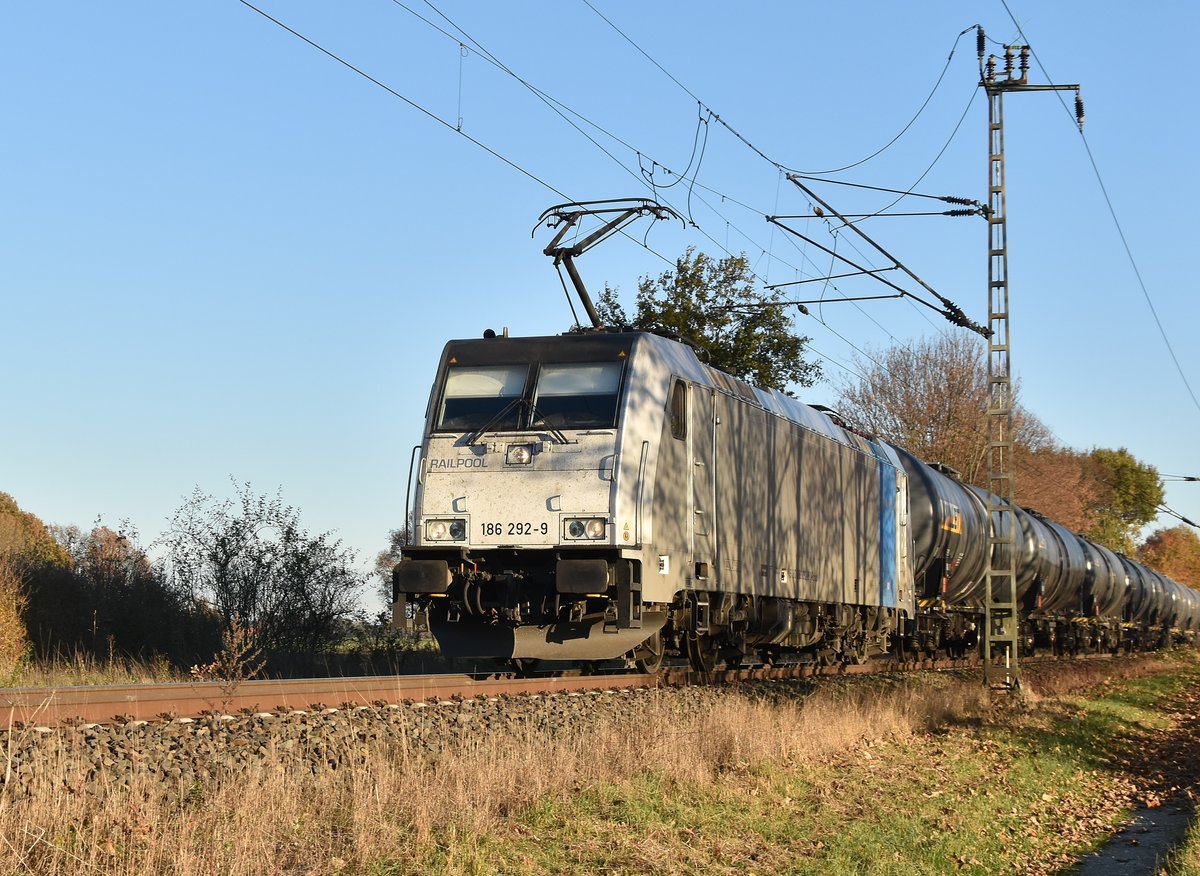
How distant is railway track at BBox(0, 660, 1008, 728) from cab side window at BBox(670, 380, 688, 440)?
294 centimetres

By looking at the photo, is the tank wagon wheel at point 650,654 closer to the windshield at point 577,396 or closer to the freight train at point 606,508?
the freight train at point 606,508

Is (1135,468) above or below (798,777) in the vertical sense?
above

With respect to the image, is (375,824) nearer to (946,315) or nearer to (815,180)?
(815,180)

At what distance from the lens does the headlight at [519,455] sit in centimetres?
1392

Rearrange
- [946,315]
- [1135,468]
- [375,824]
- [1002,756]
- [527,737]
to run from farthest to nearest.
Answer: [1135,468] < [946,315] < [1002,756] < [527,737] < [375,824]

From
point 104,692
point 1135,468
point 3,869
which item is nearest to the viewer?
point 3,869

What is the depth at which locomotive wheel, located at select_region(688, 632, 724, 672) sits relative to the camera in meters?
16.9

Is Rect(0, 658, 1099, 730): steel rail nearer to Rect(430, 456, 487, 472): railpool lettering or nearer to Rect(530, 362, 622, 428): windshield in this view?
Rect(430, 456, 487, 472): railpool lettering

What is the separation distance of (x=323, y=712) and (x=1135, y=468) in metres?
98.9

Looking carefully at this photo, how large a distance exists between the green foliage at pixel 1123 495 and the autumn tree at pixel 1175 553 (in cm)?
1441

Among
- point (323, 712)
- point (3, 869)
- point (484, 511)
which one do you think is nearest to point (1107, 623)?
point (484, 511)

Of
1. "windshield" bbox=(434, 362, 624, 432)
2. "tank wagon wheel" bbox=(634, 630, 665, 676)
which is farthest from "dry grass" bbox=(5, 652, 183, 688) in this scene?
"tank wagon wheel" bbox=(634, 630, 665, 676)

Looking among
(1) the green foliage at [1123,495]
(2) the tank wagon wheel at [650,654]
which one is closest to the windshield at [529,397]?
(2) the tank wagon wheel at [650,654]

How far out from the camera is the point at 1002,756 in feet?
50.3
